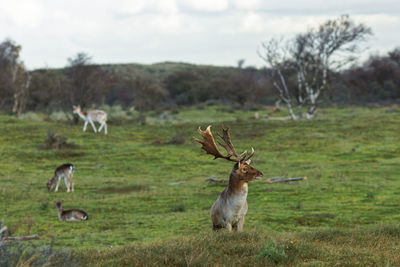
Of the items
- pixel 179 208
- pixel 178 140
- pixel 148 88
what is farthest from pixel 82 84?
pixel 179 208

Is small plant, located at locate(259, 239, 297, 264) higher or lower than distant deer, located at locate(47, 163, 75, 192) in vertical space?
higher

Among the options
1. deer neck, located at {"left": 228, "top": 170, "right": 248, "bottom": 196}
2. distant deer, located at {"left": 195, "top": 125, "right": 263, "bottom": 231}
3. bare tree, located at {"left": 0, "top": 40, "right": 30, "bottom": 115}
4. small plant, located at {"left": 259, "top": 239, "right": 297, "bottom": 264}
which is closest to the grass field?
small plant, located at {"left": 259, "top": 239, "right": 297, "bottom": 264}

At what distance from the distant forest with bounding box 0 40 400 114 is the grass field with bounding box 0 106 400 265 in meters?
6.62

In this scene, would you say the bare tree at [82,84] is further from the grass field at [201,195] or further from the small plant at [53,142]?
the small plant at [53,142]

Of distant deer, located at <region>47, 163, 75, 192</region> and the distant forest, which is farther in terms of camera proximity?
the distant forest

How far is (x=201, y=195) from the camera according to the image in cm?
2061

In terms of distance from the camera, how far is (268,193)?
68.1 ft

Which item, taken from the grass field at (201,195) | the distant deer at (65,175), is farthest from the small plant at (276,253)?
the distant deer at (65,175)

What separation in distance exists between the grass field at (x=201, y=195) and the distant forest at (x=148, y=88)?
6.62 metres

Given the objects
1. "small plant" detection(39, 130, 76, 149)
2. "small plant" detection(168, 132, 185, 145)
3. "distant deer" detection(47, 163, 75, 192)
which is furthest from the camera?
"small plant" detection(168, 132, 185, 145)

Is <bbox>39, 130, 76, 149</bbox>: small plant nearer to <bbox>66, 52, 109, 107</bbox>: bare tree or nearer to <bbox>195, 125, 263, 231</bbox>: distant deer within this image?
<bbox>66, 52, 109, 107</bbox>: bare tree

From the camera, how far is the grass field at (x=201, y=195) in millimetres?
8664

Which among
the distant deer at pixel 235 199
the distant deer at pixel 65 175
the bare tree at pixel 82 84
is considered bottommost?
the distant deer at pixel 65 175

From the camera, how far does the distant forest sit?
48094 millimetres
